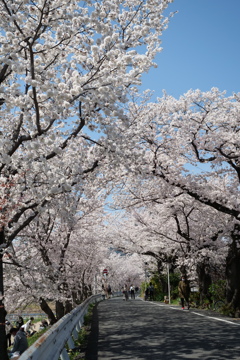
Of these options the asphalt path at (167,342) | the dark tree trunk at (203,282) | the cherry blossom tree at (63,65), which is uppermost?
the cherry blossom tree at (63,65)

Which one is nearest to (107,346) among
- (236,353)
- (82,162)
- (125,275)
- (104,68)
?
(236,353)

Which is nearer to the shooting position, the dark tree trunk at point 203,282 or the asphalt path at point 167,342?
the asphalt path at point 167,342

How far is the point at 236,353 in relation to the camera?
830cm

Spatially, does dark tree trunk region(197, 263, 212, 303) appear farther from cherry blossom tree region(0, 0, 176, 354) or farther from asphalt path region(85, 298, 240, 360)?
cherry blossom tree region(0, 0, 176, 354)

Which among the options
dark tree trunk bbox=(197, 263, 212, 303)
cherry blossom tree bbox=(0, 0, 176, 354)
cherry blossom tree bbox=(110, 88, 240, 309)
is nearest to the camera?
cherry blossom tree bbox=(0, 0, 176, 354)

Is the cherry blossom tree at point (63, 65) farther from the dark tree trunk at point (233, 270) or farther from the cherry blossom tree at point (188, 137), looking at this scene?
the dark tree trunk at point (233, 270)

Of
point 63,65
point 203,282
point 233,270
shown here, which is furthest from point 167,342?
point 203,282

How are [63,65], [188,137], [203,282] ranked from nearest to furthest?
[63,65]
[188,137]
[203,282]

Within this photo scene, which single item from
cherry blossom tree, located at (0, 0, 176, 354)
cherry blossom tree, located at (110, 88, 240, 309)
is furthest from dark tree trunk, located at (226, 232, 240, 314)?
cherry blossom tree, located at (0, 0, 176, 354)

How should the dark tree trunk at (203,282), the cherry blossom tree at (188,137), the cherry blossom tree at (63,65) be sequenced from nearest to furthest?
the cherry blossom tree at (63,65)
the cherry blossom tree at (188,137)
the dark tree trunk at (203,282)

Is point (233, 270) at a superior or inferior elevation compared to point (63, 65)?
inferior

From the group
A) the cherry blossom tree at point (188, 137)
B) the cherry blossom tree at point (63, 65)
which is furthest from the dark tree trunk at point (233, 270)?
the cherry blossom tree at point (63, 65)

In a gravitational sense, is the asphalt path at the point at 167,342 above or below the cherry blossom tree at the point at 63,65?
below

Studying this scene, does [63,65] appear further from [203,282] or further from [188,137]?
[203,282]
